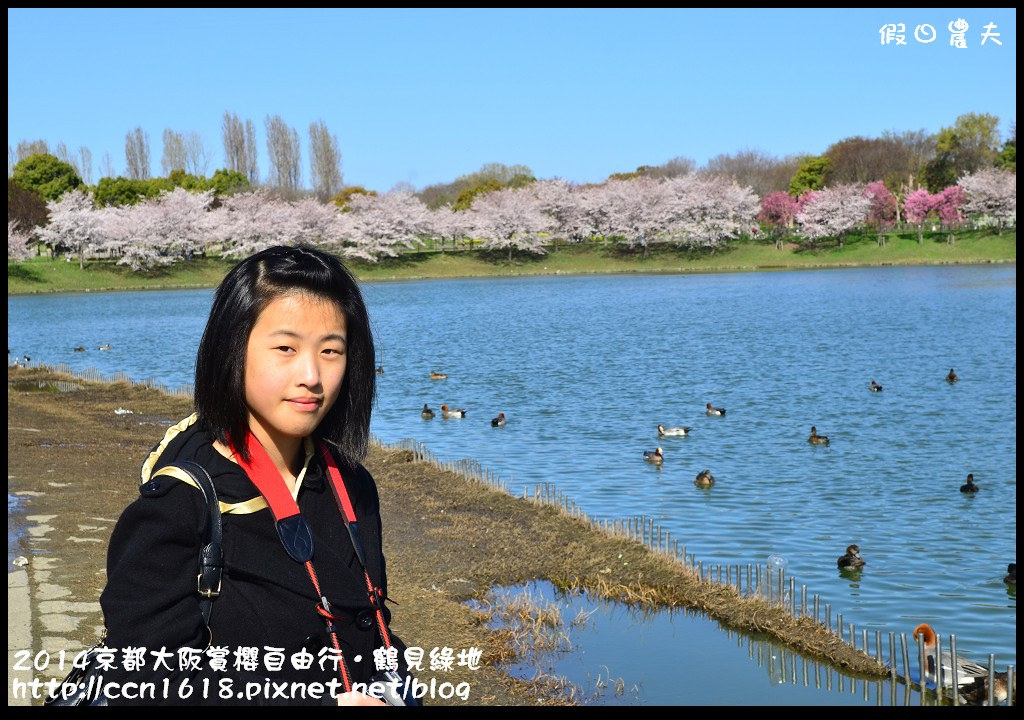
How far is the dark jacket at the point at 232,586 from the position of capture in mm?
2076

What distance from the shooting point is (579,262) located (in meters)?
83.1

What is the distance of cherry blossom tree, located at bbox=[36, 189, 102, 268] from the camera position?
76.2 meters

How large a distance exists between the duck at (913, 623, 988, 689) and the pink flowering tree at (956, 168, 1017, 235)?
248 feet

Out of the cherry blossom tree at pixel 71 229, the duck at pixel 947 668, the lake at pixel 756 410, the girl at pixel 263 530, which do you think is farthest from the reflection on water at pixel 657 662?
the cherry blossom tree at pixel 71 229

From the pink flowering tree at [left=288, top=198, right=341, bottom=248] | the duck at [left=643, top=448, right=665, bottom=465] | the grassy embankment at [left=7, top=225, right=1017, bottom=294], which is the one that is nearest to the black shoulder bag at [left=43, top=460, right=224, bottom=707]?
the duck at [left=643, top=448, right=665, bottom=465]

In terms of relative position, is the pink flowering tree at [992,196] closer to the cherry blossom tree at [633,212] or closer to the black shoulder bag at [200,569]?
the cherry blossom tree at [633,212]

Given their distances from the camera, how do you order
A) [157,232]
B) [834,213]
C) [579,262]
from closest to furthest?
1. [157,232]
2. [834,213]
3. [579,262]

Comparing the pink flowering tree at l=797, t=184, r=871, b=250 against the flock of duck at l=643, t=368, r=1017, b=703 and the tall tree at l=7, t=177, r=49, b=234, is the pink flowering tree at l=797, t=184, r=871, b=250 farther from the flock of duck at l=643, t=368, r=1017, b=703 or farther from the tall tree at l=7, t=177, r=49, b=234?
the flock of duck at l=643, t=368, r=1017, b=703

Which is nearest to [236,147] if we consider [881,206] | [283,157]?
[283,157]

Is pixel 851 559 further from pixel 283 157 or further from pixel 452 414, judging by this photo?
pixel 283 157

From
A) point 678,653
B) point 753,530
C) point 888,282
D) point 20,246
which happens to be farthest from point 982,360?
point 20,246

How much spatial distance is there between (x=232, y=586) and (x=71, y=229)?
268 feet

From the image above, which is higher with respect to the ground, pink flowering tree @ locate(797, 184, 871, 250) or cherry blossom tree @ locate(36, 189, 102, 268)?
cherry blossom tree @ locate(36, 189, 102, 268)
